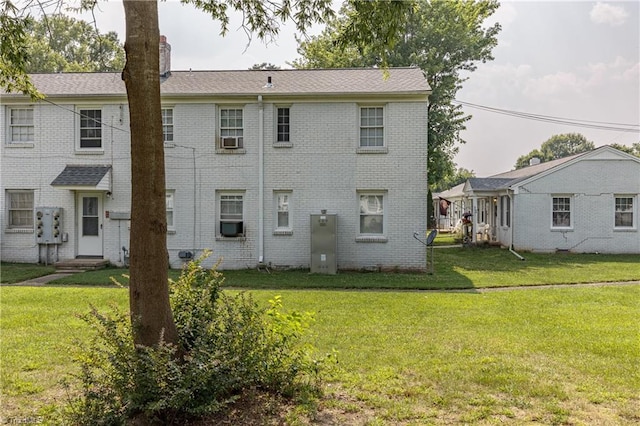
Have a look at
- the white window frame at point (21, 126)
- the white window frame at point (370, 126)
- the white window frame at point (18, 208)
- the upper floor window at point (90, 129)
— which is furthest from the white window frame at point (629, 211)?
the white window frame at point (21, 126)

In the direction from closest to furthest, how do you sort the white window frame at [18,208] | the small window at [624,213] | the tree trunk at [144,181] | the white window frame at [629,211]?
the tree trunk at [144,181], the white window frame at [18,208], the white window frame at [629,211], the small window at [624,213]

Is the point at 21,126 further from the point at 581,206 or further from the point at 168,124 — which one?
the point at 581,206

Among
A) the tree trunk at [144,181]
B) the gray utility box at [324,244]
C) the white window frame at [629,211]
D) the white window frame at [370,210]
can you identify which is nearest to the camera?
the tree trunk at [144,181]

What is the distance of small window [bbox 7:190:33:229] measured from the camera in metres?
14.8

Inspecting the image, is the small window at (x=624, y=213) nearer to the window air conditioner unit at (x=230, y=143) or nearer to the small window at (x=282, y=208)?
the small window at (x=282, y=208)

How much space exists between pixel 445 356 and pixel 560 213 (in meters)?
16.8

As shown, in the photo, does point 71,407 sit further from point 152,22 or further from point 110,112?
point 110,112

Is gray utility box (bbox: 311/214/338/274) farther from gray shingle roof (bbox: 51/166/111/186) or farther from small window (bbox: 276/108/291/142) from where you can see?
gray shingle roof (bbox: 51/166/111/186)

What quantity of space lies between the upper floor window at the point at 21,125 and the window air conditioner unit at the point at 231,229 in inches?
289

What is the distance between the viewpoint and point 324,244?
13.3 metres

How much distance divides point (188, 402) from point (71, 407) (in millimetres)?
924

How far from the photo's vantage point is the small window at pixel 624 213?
1902 cm

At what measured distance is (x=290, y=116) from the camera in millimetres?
14227

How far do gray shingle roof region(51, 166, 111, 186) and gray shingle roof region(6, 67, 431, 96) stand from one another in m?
2.44
